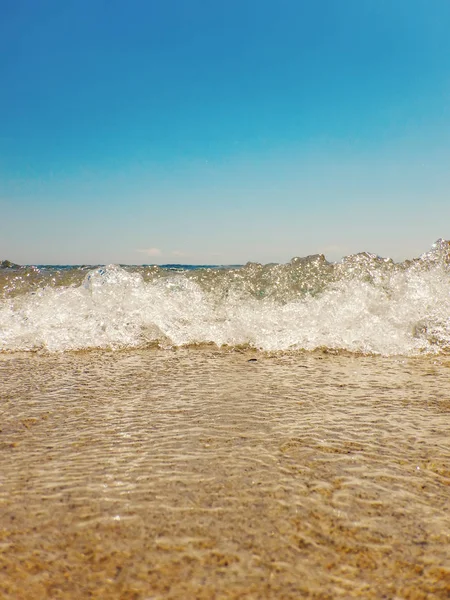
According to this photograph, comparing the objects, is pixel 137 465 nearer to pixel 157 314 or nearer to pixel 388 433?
pixel 388 433

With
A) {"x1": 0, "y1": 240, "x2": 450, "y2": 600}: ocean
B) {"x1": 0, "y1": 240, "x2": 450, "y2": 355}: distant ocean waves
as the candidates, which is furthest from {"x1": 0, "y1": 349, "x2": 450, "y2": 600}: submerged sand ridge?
{"x1": 0, "y1": 240, "x2": 450, "y2": 355}: distant ocean waves

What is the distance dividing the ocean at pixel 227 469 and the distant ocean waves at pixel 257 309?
14cm

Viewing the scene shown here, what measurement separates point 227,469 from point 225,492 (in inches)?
6.9

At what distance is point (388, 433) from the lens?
2.07 m

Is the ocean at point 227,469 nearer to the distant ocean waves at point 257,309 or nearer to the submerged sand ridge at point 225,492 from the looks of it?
the submerged sand ridge at point 225,492

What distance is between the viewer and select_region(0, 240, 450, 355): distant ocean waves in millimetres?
4684

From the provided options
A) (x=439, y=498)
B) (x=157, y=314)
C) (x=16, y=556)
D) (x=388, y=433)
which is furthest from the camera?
(x=157, y=314)

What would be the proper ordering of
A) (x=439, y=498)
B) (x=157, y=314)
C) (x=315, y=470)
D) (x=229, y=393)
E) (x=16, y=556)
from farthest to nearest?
(x=157, y=314), (x=229, y=393), (x=315, y=470), (x=439, y=498), (x=16, y=556)

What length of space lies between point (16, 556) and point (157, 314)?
4155mm

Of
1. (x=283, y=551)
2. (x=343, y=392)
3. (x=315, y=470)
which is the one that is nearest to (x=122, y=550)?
(x=283, y=551)

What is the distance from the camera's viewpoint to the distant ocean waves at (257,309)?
468cm

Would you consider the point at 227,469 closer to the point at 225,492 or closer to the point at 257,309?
the point at 225,492

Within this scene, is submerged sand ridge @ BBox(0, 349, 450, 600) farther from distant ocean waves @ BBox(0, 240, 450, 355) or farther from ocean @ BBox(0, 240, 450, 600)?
distant ocean waves @ BBox(0, 240, 450, 355)

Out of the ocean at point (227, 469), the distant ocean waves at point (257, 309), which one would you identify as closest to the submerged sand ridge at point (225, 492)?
the ocean at point (227, 469)
